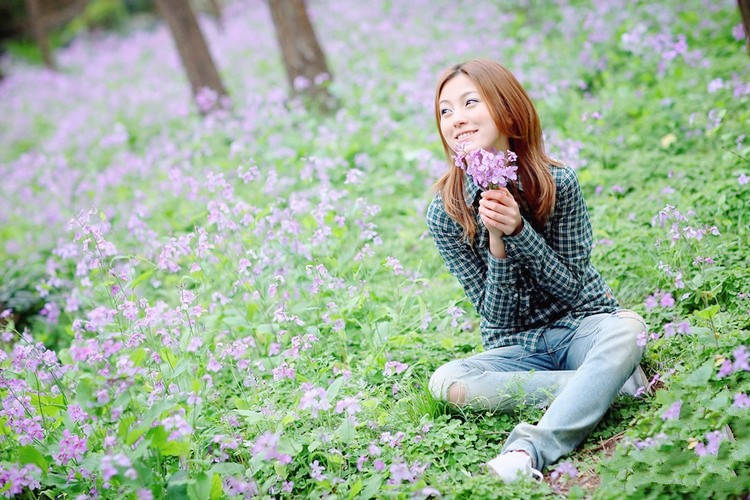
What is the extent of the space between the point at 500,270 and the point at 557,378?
1.61 ft

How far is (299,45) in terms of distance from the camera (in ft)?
25.4

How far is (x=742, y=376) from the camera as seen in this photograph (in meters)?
2.42

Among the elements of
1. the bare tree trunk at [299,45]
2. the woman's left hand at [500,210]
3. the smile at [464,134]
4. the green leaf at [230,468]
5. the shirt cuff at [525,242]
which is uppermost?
the bare tree trunk at [299,45]

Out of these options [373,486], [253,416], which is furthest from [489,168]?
[253,416]

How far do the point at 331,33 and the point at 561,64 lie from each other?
6.10m

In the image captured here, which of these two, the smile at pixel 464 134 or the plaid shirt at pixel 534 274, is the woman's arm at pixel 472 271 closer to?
the plaid shirt at pixel 534 274

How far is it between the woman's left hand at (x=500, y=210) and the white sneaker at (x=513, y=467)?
84cm

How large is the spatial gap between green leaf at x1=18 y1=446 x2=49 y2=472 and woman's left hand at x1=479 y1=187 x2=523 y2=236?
1.92m

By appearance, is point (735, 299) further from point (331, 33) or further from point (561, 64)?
point (331, 33)

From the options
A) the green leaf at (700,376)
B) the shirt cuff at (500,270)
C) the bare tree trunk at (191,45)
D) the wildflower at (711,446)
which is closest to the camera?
the wildflower at (711,446)

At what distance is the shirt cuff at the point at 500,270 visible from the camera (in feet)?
9.11

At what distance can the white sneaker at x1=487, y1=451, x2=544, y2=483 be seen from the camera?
2.38 meters

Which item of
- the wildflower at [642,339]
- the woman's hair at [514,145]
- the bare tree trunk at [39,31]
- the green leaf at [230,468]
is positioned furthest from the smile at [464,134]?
the bare tree trunk at [39,31]

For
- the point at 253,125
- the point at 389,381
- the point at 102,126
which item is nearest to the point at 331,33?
the point at 102,126
